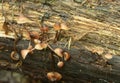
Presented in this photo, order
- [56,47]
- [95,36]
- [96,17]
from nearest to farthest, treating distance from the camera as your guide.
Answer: [56,47]
[95,36]
[96,17]

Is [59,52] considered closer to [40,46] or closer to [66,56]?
[66,56]

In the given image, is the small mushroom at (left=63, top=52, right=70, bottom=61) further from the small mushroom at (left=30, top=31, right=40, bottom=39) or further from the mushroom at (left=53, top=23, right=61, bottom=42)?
the small mushroom at (left=30, top=31, right=40, bottom=39)

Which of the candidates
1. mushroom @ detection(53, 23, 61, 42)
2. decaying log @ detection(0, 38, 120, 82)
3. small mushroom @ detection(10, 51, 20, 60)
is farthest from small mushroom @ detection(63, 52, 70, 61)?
small mushroom @ detection(10, 51, 20, 60)

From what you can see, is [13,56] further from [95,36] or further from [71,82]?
[95,36]

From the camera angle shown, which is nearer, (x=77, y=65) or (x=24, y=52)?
(x=24, y=52)

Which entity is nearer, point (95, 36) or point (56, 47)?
point (56, 47)

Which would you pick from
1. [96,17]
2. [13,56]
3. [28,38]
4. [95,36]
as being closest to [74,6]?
[96,17]

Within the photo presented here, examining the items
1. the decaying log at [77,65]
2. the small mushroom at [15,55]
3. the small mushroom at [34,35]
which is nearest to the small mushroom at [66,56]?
the decaying log at [77,65]

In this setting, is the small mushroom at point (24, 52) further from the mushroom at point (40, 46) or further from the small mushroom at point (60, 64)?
the small mushroom at point (60, 64)

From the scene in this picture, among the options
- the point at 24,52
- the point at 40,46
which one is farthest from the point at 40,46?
the point at 24,52
